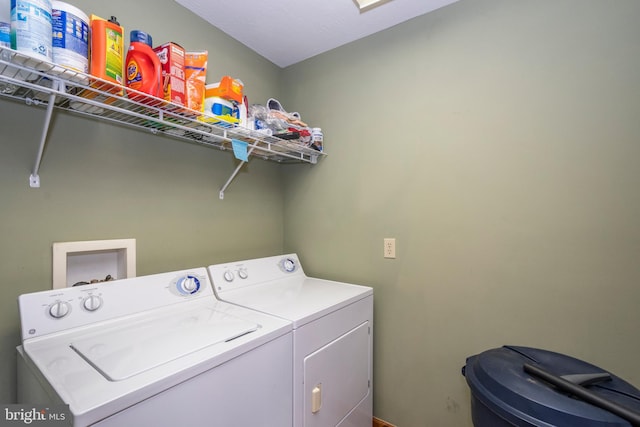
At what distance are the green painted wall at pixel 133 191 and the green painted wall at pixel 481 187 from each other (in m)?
0.53

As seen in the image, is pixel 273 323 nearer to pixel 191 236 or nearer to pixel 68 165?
pixel 191 236

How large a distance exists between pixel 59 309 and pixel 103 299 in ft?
0.43

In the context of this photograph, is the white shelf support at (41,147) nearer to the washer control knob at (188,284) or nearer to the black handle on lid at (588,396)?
the washer control knob at (188,284)

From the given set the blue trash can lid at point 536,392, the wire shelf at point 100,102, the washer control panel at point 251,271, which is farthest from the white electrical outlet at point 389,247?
the wire shelf at point 100,102

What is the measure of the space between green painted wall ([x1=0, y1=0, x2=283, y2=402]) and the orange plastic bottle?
376mm

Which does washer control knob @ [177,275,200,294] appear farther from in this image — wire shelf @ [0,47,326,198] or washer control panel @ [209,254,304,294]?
wire shelf @ [0,47,326,198]

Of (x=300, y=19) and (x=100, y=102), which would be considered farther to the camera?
(x=300, y=19)

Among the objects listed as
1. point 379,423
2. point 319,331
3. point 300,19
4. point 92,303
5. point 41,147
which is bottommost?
point 379,423

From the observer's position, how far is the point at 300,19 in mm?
1690

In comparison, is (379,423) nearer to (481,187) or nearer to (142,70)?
(481,187)

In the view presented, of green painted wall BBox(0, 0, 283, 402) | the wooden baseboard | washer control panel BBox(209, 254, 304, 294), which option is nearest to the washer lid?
washer control panel BBox(209, 254, 304, 294)

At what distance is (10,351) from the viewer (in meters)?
1.05

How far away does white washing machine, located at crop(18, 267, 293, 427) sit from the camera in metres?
0.70

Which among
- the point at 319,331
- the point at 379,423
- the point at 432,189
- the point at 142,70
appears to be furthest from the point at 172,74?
the point at 379,423
